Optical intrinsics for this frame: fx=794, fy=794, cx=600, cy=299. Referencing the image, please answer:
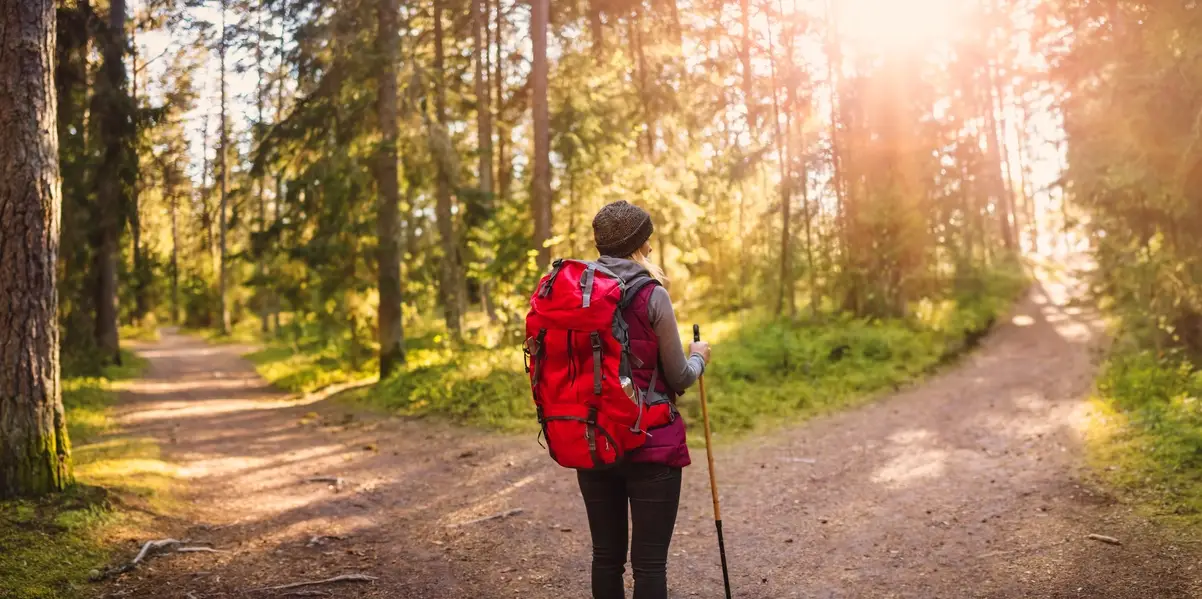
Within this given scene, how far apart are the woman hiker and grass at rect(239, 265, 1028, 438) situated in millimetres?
6911

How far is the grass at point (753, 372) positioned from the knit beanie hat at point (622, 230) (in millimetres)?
7104

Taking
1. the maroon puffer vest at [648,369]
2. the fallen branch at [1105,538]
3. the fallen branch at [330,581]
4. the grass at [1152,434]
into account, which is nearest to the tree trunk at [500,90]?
the grass at [1152,434]

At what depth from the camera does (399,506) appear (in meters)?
7.23

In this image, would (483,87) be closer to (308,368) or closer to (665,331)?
(308,368)

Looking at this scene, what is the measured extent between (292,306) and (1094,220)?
46.2 ft

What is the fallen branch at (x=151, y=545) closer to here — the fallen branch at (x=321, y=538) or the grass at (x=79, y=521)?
the grass at (x=79, y=521)

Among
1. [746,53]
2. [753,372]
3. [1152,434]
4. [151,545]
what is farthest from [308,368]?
[1152,434]

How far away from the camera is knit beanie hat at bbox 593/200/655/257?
322 centimetres

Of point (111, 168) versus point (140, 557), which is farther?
point (111, 168)

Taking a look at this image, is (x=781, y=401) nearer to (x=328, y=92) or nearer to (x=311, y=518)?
(x=311, y=518)

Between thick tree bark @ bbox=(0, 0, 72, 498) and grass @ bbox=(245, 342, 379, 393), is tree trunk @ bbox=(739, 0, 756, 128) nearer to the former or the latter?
grass @ bbox=(245, 342, 379, 393)

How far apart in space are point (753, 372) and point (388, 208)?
756cm

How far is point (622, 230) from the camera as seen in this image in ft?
10.6

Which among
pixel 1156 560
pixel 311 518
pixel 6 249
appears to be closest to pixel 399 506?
pixel 311 518
